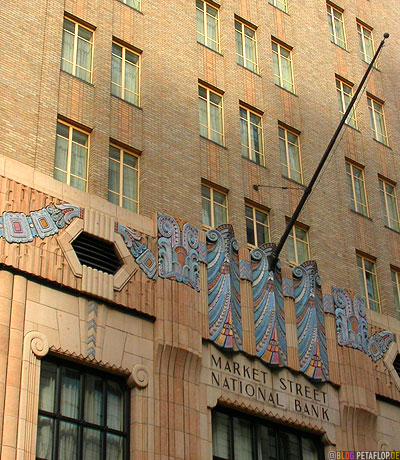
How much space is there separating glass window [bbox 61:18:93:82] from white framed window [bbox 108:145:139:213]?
2625mm

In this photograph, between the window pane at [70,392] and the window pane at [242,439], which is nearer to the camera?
the window pane at [70,392]

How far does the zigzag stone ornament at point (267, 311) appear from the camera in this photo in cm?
2798

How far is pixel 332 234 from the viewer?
3325cm

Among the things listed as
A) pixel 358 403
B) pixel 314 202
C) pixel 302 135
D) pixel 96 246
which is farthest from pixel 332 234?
pixel 96 246

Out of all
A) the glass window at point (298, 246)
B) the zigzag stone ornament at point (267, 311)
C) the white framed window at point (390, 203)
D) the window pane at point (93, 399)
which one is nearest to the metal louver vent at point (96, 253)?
the window pane at point (93, 399)

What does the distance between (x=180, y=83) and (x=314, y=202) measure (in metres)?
6.69

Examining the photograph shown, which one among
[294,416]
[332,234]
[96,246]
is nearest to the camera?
[96,246]

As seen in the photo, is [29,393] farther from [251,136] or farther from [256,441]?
[251,136]

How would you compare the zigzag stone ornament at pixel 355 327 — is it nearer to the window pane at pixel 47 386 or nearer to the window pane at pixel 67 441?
the window pane at pixel 67 441

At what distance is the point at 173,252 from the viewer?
26.6 metres

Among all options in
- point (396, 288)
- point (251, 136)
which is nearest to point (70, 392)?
point (251, 136)

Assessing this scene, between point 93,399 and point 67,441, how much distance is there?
1501 millimetres

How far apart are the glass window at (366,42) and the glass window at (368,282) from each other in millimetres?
10807

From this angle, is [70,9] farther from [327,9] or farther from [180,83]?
[327,9]
